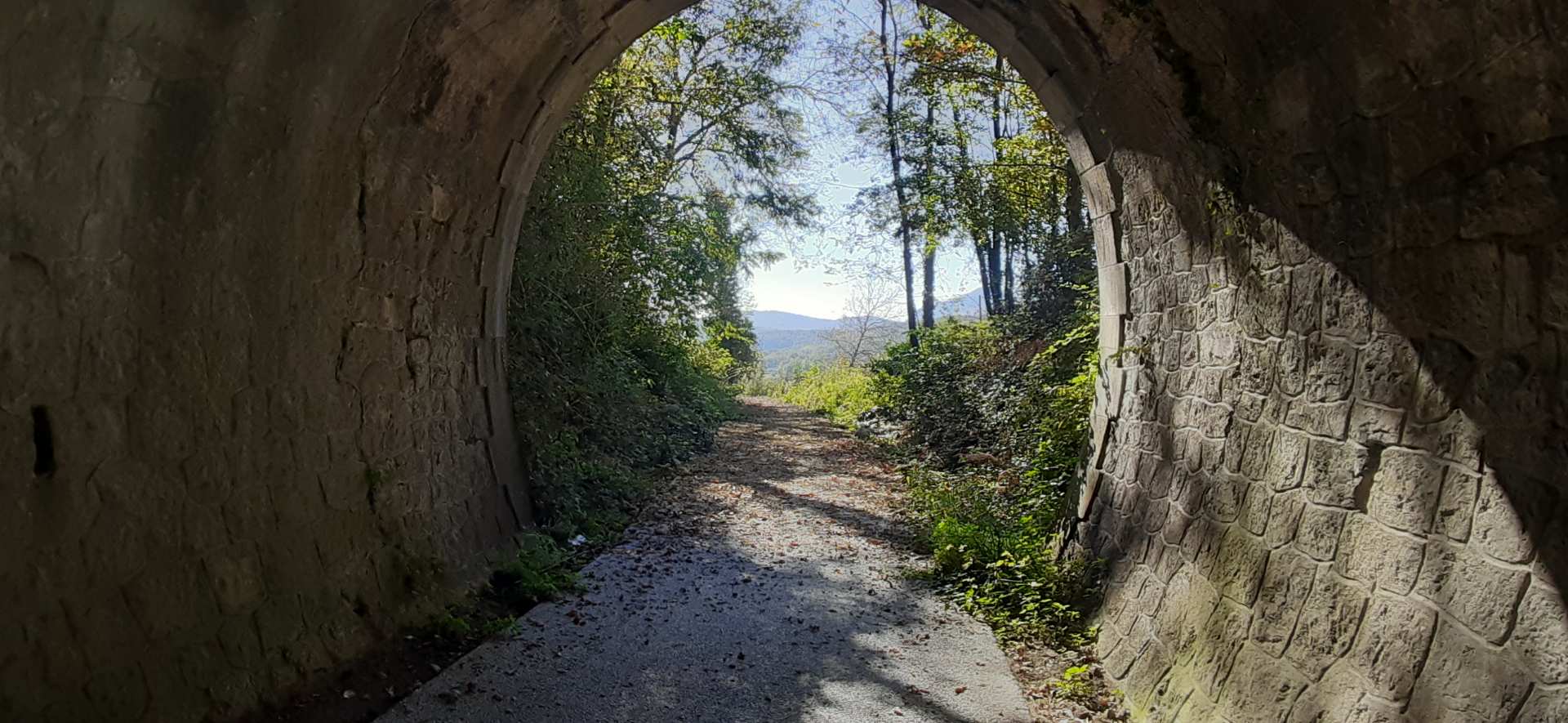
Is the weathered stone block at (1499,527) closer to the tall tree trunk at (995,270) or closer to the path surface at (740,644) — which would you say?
the path surface at (740,644)

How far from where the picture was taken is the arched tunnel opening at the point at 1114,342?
213 centimetres

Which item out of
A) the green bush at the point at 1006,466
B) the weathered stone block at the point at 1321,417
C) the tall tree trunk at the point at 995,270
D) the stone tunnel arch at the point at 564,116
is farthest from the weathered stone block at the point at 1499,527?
the tall tree trunk at the point at 995,270

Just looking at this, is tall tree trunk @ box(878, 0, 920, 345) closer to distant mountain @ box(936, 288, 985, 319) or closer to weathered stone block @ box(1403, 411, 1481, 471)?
distant mountain @ box(936, 288, 985, 319)

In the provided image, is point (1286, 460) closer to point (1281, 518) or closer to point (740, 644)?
point (1281, 518)

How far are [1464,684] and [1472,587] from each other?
0.74 feet

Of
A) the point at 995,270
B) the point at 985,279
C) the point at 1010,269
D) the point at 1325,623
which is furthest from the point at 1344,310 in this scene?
the point at 985,279

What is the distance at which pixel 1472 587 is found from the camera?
6.95ft

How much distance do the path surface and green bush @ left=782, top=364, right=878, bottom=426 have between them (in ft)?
29.5

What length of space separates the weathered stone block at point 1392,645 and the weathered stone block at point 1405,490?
0.69 ft

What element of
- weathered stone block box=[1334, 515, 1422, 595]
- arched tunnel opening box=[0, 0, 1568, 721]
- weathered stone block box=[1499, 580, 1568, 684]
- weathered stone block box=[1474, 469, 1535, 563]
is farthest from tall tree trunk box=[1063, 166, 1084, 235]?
weathered stone block box=[1499, 580, 1568, 684]

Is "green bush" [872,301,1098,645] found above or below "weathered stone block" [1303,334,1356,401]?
below

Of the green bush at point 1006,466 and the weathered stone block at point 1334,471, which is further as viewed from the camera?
the green bush at point 1006,466

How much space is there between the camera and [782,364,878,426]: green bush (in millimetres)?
16594

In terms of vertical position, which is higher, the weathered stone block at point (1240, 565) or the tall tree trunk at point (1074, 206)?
the tall tree trunk at point (1074, 206)
